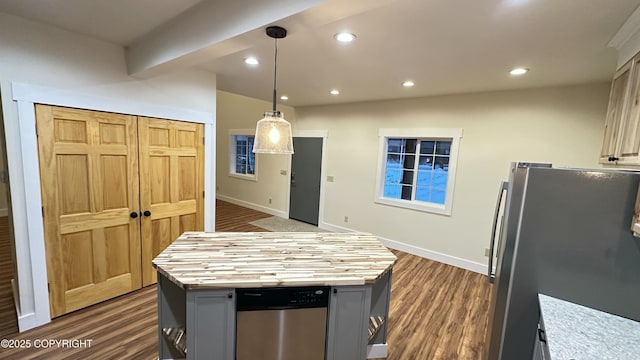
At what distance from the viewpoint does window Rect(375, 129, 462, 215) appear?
386 centimetres

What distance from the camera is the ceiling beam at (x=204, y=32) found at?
1351mm

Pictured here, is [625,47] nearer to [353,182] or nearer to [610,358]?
[610,358]

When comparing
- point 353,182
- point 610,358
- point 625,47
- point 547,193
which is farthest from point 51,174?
point 625,47

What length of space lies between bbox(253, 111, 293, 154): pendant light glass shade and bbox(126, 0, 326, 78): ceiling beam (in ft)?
1.64

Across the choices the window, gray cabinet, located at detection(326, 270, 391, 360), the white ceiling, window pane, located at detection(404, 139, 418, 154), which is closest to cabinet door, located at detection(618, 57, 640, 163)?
the white ceiling

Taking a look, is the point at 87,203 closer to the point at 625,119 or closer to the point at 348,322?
the point at 348,322

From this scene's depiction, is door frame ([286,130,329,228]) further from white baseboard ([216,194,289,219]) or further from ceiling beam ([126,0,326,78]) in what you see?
ceiling beam ([126,0,326,78])

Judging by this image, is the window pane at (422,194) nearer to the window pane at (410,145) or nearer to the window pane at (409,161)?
the window pane at (409,161)

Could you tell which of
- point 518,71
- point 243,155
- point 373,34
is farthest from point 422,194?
point 243,155

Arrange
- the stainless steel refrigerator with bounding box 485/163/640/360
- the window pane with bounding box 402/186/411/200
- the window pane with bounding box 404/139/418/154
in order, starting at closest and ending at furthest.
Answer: the stainless steel refrigerator with bounding box 485/163/640/360 < the window pane with bounding box 404/139/418/154 < the window pane with bounding box 402/186/411/200

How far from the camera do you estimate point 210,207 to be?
3324mm

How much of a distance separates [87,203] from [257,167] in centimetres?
402

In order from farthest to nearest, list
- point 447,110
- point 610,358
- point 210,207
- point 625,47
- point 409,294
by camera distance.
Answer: point 447,110
point 210,207
point 409,294
point 625,47
point 610,358

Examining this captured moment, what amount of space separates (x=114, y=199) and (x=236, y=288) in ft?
6.10
